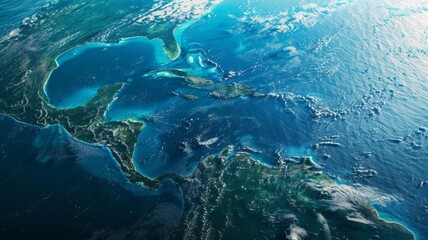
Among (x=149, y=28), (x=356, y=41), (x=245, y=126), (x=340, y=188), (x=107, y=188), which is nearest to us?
(x=340, y=188)

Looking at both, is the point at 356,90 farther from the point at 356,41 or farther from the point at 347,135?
the point at 356,41

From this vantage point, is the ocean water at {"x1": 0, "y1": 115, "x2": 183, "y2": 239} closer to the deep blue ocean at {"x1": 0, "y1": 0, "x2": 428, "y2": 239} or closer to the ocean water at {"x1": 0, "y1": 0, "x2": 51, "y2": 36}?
the deep blue ocean at {"x1": 0, "y1": 0, "x2": 428, "y2": 239}

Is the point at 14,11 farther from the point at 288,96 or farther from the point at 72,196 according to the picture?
the point at 288,96

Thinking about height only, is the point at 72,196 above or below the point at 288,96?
above

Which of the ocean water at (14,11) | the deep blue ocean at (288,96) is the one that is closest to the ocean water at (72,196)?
the deep blue ocean at (288,96)

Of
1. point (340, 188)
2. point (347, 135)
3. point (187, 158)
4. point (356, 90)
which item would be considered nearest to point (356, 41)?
point (356, 90)

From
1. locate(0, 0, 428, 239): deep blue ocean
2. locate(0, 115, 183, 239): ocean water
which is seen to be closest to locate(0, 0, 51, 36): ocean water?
locate(0, 0, 428, 239): deep blue ocean

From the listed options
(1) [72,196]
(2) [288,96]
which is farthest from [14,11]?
(2) [288,96]

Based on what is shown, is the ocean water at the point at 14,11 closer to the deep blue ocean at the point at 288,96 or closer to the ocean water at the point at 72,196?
the deep blue ocean at the point at 288,96
